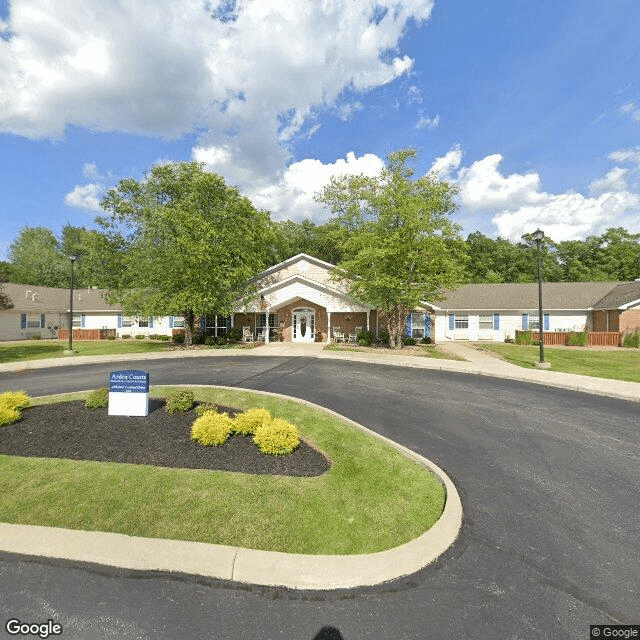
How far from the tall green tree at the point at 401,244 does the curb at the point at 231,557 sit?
19030 millimetres

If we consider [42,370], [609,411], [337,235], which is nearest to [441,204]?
[337,235]

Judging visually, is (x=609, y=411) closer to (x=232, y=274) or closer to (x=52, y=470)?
(x=52, y=470)

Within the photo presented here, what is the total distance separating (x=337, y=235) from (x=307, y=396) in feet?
63.4

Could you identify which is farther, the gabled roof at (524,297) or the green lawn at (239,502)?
the gabled roof at (524,297)

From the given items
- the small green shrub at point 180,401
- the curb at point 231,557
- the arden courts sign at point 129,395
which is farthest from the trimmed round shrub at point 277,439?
the arden courts sign at point 129,395

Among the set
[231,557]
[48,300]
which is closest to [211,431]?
[231,557]

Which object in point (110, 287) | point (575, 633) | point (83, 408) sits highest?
point (110, 287)

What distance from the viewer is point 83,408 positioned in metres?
9.21

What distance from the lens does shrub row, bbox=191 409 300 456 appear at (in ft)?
21.5

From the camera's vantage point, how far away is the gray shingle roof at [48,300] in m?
35.2

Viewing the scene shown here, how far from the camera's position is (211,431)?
6.96 metres

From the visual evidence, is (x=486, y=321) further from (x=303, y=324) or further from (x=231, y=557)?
(x=231, y=557)

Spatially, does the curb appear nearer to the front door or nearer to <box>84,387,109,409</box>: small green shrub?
<box>84,387,109,409</box>: small green shrub

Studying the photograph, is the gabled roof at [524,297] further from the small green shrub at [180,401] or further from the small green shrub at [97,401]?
the small green shrub at [97,401]
